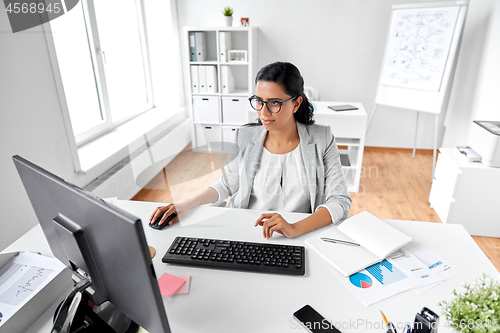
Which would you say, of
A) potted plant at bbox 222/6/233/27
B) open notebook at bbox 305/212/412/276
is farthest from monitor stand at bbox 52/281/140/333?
potted plant at bbox 222/6/233/27

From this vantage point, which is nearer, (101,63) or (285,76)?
(285,76)

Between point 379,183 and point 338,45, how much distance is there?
178 cm

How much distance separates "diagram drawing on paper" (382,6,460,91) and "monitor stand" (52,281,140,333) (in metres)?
3.46

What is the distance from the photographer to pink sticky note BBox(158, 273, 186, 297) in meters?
0.88

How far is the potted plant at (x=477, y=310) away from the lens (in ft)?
1.74

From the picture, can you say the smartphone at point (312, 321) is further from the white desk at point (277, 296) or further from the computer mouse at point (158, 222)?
the computer mouse at point (158, 222)

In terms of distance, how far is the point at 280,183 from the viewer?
1412 mm

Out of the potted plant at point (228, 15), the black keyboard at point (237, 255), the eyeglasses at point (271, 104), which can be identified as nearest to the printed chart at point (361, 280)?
the black keyboard at point (237, 255)

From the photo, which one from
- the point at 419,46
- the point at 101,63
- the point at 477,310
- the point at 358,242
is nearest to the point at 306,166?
the point at 358,242

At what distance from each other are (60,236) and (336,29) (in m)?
3.82

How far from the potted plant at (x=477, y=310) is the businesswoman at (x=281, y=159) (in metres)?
0.68

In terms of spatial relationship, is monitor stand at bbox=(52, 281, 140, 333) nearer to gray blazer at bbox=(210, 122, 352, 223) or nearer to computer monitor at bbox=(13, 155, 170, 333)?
computer monitor at bbox=(13, 155, 170, 333)

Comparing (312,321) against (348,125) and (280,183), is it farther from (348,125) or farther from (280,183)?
(348,125)

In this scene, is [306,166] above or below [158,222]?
above
